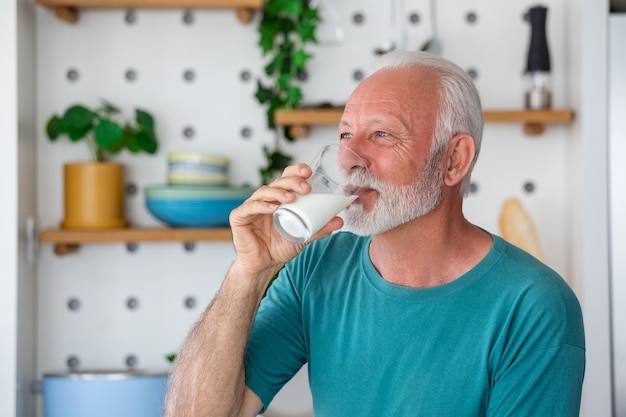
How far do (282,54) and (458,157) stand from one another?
3.21 ft

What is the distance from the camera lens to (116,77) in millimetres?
2260

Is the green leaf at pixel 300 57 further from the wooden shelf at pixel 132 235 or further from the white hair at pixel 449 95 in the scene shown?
the white hair at pixel 449 95

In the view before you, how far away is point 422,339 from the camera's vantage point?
4.06 feet

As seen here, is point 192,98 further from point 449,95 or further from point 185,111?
point 449,95

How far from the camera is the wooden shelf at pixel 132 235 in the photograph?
82.1 inches

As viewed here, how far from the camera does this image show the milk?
108 centimetres

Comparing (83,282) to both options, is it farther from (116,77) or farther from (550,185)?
(550,185)

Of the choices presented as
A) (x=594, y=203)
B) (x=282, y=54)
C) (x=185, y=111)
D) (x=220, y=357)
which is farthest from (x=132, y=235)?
(x=594, y=203)

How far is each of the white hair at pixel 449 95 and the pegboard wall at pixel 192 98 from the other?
951 millimetres

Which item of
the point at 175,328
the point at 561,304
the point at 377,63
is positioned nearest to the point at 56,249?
the point at 175,328

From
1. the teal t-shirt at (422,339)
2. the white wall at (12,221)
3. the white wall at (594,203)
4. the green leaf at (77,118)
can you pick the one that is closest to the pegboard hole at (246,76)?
the green leaf at (77,118)

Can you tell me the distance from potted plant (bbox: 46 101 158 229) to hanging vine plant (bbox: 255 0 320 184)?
12.5 inches

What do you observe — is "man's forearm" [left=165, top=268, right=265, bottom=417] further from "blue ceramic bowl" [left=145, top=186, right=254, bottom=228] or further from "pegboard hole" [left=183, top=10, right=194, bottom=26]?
Answer: "pegboard hole" [left=183, top=10, right=194, bottom=26]

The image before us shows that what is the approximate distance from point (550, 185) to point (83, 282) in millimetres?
1287
